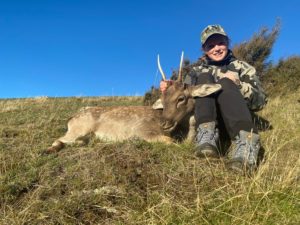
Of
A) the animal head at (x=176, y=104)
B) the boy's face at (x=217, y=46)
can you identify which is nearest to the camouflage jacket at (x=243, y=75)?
the boy's face at (x=217, y=46)

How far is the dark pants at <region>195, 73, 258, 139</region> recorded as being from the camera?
471 cm

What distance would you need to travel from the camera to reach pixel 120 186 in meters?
3.87

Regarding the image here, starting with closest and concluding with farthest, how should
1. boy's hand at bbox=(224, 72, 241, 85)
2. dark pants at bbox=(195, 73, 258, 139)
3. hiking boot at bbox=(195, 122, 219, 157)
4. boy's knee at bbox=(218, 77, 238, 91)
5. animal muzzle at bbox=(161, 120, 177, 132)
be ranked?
hiking boot at bbox=(195, 122, 219, 157) → dark pants at bbox=(195, 73, 258, 139) → boy's knee at bbox=(218, 77, 238, 91) → boy's hand at bbox=(224, 72, 241, 85) → animal muzzle at bbox=(161, 120, 177, 132)

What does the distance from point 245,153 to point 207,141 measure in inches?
24.4

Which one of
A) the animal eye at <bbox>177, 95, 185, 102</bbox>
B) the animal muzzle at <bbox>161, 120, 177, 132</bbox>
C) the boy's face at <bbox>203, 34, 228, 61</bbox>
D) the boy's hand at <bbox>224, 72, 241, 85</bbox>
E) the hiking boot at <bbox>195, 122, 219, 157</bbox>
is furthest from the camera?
the boy's face at <bbox>203, 34, 228, 61</bbox>

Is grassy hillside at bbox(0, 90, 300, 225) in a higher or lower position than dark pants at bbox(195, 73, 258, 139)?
lower

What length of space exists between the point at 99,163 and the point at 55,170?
503 millimetres

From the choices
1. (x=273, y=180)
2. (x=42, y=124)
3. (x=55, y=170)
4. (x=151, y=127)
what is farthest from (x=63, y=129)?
(x=273, y=180)

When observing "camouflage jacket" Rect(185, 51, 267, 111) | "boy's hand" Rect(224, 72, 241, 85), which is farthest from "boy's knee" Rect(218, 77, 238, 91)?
"camouflage jacket" Rect(185, 51, 267, 111)

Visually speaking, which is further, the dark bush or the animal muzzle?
the dark bush

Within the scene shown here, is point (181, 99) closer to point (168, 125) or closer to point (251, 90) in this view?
point (168, 125)

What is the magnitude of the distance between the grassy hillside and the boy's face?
5.90ft

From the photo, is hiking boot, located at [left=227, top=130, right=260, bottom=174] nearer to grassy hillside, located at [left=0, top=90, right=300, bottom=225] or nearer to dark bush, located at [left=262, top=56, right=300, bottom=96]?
grassy hillside, located at [left=0, top=90, right=300, bottom=225]

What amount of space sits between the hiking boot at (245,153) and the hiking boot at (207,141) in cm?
26
